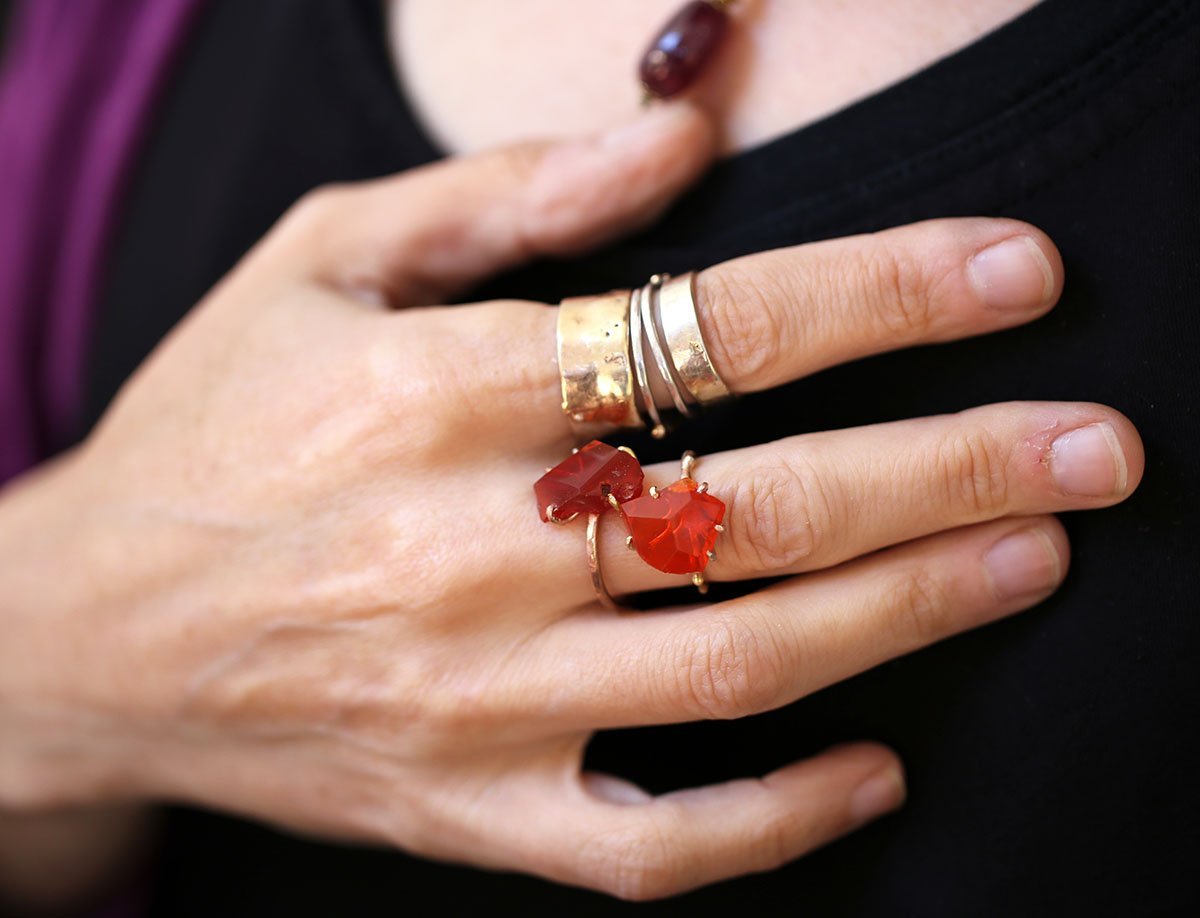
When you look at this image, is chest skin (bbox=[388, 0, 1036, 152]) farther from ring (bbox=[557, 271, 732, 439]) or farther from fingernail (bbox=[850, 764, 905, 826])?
fingernail (bbox=[850, 764, 905, 826])

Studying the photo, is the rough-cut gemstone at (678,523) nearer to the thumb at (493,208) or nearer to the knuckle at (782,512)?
the knuckle at (782,512)

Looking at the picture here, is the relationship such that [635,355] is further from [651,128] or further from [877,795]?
[877,795]

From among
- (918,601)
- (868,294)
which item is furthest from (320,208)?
(918,601)

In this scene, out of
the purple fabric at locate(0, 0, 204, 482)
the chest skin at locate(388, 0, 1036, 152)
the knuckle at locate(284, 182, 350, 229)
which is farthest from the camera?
the purple fabric at locate(0, 0, 204, 482)

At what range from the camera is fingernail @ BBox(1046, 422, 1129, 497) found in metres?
0.64

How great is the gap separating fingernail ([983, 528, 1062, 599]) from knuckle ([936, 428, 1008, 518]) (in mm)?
33

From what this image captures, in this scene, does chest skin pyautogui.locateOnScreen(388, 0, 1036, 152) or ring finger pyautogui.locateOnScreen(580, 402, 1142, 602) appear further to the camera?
chest skin pyautogui.locateOnScreen(388, 0, 1036, 152)

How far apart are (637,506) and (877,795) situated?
31cm

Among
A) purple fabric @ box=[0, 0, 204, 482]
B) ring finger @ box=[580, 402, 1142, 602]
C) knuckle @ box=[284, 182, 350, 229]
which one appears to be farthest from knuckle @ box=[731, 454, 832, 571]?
purple fabric @ box=[0, 0, 204, 482]

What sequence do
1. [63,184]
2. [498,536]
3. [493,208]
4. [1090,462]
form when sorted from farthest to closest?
[63,184] < [493,208] < [498,536] < [1090,462]

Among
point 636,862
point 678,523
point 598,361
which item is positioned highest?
point 598,361

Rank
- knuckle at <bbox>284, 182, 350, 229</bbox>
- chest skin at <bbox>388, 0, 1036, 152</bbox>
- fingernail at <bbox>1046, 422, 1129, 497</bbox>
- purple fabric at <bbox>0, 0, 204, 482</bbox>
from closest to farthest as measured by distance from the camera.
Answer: fingernail at <bbox>1046, 422, 1129, 497</bbox> → chest skin at <bbox>388, 0, 1036, 152</bbox> → knuckle at <bbox>284, 182, 350, 229</bbox> → purple fabric at <bbox>0, 0, 204, 482</bbox>

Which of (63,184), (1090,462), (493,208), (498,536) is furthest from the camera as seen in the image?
(63,184)

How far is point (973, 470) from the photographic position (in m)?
0.67
